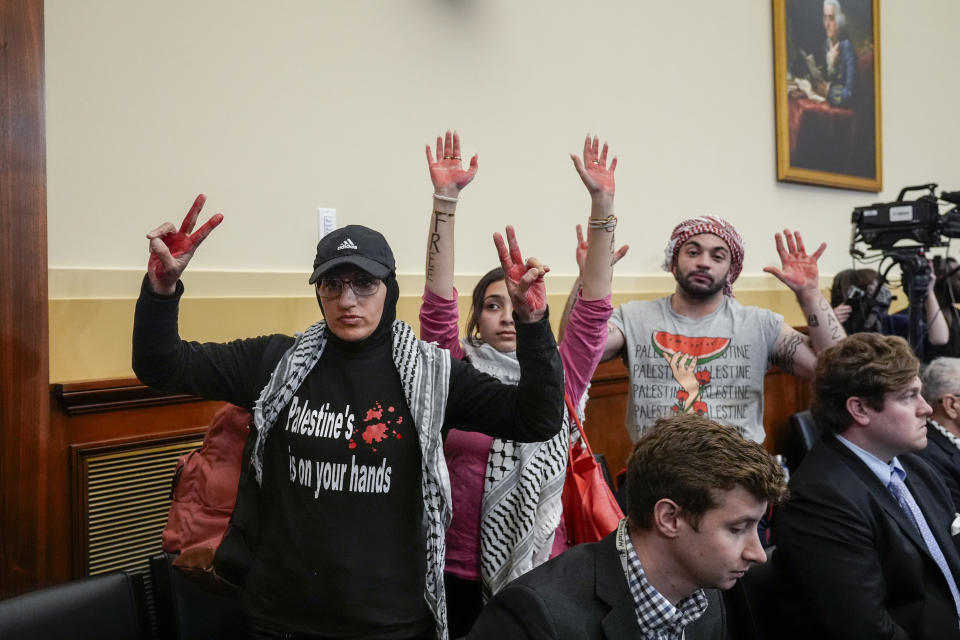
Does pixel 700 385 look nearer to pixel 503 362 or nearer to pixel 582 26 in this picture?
pixel 503 362

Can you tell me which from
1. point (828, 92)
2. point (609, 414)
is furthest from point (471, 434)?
point (828, 92)

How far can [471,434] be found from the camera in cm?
190

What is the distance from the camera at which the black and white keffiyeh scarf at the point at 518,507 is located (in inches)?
69.8

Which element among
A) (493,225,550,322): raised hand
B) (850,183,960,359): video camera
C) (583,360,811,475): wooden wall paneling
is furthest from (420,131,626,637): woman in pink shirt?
(850,183,960,359): video camera

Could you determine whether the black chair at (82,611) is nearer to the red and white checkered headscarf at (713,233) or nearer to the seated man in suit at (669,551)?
the seated man in suit at (669,551)

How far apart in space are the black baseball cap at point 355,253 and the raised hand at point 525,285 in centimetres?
23

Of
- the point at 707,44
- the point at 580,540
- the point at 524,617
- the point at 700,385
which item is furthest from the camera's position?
the point at 707,44

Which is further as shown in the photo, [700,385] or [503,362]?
[700,385]

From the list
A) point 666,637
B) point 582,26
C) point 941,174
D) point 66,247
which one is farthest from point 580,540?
point 941,174

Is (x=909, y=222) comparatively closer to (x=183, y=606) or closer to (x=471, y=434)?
(x=471, y=434)

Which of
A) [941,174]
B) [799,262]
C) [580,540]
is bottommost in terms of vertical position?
[580,540]

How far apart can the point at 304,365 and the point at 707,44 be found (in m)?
3.40

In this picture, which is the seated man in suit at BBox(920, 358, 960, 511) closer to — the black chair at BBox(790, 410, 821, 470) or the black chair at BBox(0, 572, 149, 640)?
the black chair at BBox(790, 410, 821, 470)

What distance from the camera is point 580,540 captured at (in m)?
1.89
